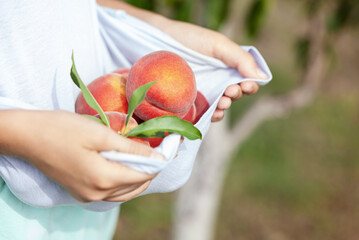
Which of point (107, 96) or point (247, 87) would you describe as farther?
point (247, 87)

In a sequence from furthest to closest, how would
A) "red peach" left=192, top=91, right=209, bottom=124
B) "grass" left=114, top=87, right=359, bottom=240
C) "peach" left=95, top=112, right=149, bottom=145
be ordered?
"grass" left=114, top=87, right=359, bottom=240, "red peach" left=192, top=91, right=209, bottom=124, "peach" left=95, top=112, right=149, bottom=145

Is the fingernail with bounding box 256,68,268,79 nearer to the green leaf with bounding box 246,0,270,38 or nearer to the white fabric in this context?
the white fabric

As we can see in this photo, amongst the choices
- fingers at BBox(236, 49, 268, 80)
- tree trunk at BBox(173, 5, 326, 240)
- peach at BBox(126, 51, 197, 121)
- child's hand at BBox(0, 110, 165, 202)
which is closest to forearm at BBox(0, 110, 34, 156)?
child's hand at BBox(0, 110, 165, 202)

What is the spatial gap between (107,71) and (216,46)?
26 cm

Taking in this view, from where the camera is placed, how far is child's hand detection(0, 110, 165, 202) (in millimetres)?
578

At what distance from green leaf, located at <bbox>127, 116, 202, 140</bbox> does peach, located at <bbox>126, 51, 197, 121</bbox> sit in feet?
0.34

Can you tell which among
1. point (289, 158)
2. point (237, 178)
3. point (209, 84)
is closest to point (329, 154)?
point (289, 158)

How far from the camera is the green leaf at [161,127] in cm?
65

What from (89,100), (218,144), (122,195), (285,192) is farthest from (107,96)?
(285,192)

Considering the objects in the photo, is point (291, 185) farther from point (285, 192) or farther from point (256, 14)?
point (256, 14)

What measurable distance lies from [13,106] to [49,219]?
10.7 inches

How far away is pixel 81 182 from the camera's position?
602mm

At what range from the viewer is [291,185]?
305 centimetres

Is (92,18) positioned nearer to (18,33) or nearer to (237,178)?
(18,33)
